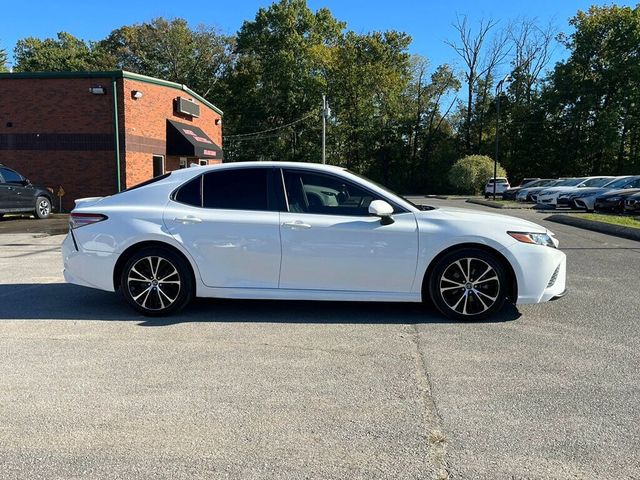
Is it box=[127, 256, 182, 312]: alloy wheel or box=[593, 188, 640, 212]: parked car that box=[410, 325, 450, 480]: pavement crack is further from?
box=[593, 188, 640, 212]: parked car

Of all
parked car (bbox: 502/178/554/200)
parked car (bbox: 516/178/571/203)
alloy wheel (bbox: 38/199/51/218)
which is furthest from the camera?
parked car (bbox: 502/178/554/200)

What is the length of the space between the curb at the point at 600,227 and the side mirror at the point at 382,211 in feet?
31.9

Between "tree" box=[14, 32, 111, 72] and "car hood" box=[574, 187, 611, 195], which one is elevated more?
"tree" box=[14, 32, 111, 72]

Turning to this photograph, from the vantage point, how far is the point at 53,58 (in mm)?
52625

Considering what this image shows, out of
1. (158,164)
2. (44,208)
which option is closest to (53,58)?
(158,164)

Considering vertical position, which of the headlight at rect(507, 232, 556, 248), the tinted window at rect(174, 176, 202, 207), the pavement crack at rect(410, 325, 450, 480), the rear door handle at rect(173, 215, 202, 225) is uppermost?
the tinted window at rect(174, 176, 202, 207)

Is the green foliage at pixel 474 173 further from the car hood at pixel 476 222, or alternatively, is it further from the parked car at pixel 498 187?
the car hood at pixel 476 222

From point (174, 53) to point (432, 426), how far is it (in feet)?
181

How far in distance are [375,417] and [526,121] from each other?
5838cm

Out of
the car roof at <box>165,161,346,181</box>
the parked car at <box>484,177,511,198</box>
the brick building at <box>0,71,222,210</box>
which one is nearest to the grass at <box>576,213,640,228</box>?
the car roof at <box>165,161,346,181</box>

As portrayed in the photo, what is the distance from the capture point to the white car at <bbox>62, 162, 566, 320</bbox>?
5285mm

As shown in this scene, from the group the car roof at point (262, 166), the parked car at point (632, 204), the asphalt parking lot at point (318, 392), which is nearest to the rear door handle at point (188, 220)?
the car roof at point (262, 166)

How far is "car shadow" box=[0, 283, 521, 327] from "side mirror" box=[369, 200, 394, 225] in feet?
3.43

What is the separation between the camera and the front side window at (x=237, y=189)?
5.55 m
